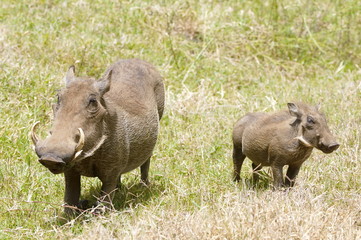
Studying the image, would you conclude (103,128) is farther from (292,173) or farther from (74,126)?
(292,173)

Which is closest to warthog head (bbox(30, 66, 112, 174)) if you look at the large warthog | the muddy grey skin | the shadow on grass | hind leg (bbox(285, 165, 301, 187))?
the large warthog

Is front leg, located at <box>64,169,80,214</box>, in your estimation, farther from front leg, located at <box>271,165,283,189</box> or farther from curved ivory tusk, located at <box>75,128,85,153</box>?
front leg, located at <box>271,165,283,189</box>

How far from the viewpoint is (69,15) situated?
9.35m

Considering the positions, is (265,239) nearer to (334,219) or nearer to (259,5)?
(334,219)

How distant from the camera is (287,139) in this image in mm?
5531

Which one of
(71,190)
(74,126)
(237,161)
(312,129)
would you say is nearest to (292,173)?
(312,129)

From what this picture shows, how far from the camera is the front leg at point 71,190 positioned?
201 inches

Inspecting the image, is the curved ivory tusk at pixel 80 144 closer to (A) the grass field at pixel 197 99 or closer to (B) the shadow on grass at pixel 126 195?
(A) the grass field at pixel 197 99

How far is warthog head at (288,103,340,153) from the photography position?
5.33 metres

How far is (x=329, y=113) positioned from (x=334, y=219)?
3.22 m

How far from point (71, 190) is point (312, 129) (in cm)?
190

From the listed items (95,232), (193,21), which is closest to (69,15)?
(193,21)

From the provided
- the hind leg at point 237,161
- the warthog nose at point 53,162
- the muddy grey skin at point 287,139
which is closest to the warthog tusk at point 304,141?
the muddy grey skin at point 287,139

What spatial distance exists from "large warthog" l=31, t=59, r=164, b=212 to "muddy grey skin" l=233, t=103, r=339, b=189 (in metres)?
0.84
